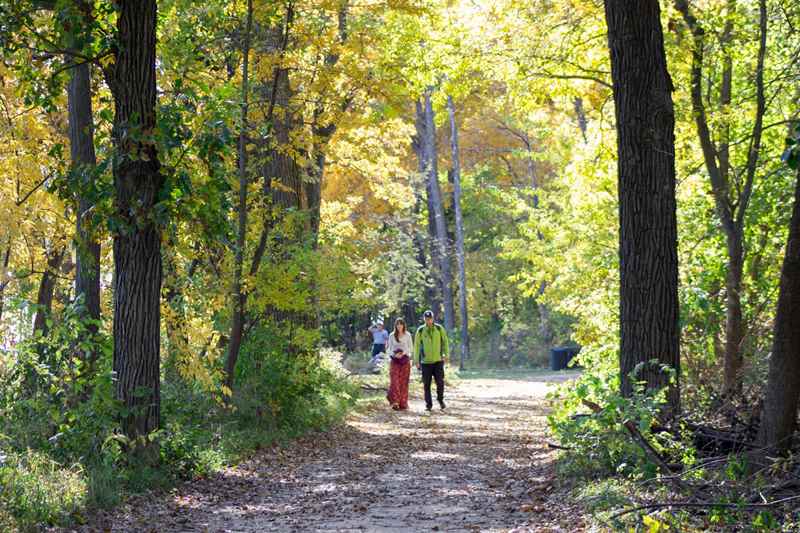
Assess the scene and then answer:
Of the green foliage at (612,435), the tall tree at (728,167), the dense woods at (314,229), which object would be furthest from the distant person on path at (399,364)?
the green foliage at (612,435)

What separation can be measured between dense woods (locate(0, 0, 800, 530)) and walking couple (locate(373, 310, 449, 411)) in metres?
1.02

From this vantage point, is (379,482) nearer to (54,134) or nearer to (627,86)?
(627,86)

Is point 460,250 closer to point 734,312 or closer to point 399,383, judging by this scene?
point 399,383

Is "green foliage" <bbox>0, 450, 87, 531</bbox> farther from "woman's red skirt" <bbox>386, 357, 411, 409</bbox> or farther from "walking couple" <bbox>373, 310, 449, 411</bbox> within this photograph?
"woman's red skirt" <bbox>386, 357, 411, 409</bbox>

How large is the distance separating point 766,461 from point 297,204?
1168 centimetres

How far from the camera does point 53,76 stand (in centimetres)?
990

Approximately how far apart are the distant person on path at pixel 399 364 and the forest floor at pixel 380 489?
3126 millimetres

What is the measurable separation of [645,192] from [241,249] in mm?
5687

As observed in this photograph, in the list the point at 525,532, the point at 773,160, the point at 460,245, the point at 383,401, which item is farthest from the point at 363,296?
the point at 460,245

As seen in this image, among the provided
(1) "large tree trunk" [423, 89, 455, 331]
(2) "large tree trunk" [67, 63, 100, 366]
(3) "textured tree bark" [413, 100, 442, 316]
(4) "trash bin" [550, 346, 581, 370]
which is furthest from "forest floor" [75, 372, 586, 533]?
(3) "textured tree bark" [413, 100, 442, 316]

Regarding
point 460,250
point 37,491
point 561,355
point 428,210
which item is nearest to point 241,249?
point 37,491

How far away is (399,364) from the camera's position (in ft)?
66.5

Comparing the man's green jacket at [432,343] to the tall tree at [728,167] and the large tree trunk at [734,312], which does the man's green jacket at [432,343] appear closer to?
the tall tree at [728,167]

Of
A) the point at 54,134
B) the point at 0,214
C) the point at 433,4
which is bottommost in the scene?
the point at 0,214
